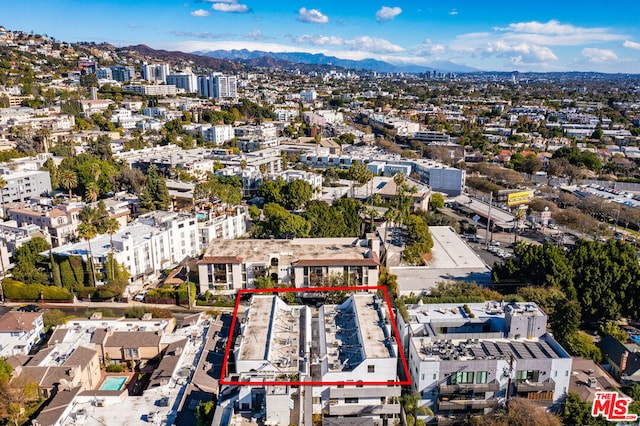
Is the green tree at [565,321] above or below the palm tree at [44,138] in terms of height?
below

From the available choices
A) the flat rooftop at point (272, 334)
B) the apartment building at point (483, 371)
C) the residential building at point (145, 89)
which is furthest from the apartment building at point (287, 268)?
the residential building at point (145, 89)

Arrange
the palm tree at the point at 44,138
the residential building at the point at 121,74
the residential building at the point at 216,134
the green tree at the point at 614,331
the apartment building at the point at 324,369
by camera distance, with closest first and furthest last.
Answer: the apartment building at the point at 324,369 < the green tree at the point at 614,331 < the palm tree at the point at 44,138 < the residential building at the point at 216,134 < the residential building at the point at 121,74

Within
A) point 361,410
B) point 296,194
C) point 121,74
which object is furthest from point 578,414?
point 121,74

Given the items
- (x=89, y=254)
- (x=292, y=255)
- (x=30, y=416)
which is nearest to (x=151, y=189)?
(x=89, y=254)

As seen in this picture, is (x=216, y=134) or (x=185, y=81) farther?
(x=185, y=81)

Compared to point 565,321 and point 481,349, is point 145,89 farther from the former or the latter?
point 481,349

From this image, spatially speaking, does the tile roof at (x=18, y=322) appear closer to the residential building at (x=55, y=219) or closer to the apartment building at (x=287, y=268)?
the apartment building at (x=287, y=268)

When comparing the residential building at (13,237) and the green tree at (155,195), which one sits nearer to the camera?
the residential building at (13,237)
